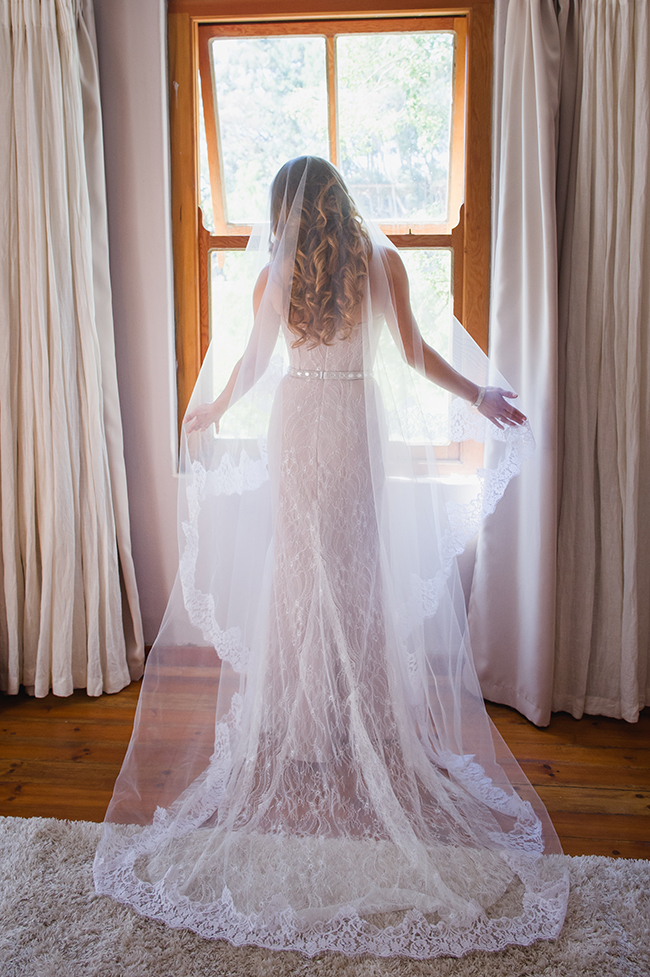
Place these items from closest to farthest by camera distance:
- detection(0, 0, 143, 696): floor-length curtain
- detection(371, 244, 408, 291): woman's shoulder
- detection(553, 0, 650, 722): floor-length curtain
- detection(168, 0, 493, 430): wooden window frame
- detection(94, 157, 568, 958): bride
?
detection(94, 157, 568, 958): bride → detection(371, 244, 408, 291): woman's shoulder → detection(553, 0, 650, 722): floor-length curtain → detection(0, 0, 143, 696): floor-length curtain → detection(168, 0, 493, 430): wooden window frame

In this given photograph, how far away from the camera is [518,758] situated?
6.63ft

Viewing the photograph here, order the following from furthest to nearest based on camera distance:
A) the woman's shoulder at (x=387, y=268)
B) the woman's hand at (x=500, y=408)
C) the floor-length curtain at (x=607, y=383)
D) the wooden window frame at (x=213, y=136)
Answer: the wooden window frame at (x=213, y=136) < the floor-length curtain at (x=607, y=383) < the woman's hand at (x=500, y=408) < the woman's shoulder at (x=387, y=268)

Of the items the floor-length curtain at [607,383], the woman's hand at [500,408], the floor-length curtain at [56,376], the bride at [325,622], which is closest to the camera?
the bride at [325,622]

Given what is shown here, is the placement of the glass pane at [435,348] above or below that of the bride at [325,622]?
above

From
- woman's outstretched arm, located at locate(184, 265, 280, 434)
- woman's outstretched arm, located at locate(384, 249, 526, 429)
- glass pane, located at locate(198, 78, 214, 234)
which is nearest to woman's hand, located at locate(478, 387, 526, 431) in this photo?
woman's outstretched arm, located at locate(384, 249, 526, 429)

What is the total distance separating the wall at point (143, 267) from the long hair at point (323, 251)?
101 centimetres

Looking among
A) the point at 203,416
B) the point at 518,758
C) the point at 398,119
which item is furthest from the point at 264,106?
the point at 518,758

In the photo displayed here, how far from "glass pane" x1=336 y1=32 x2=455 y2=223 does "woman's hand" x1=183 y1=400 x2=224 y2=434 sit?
1100 mm

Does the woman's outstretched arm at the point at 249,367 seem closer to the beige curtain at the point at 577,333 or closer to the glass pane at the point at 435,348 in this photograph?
the glass pane at the point at 435,348

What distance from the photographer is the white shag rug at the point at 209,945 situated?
1259 mm

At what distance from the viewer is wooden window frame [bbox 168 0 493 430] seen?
233 cm

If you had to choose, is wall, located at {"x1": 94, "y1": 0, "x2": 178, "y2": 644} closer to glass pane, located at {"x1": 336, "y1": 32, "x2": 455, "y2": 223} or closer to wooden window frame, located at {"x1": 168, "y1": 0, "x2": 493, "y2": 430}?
wooden window frame, located at {"x1": 168, "y1": 0, "x2": 493, "y2": 430}

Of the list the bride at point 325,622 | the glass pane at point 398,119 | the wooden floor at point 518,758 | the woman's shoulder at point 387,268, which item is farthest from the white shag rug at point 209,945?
the glass pane at point 398,119

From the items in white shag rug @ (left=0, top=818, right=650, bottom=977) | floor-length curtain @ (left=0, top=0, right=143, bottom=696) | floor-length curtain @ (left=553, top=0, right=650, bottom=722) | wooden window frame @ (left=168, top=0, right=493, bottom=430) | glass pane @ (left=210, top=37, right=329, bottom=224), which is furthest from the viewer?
glass pane @ (left=210, top=37, right=329, bottom=224)
